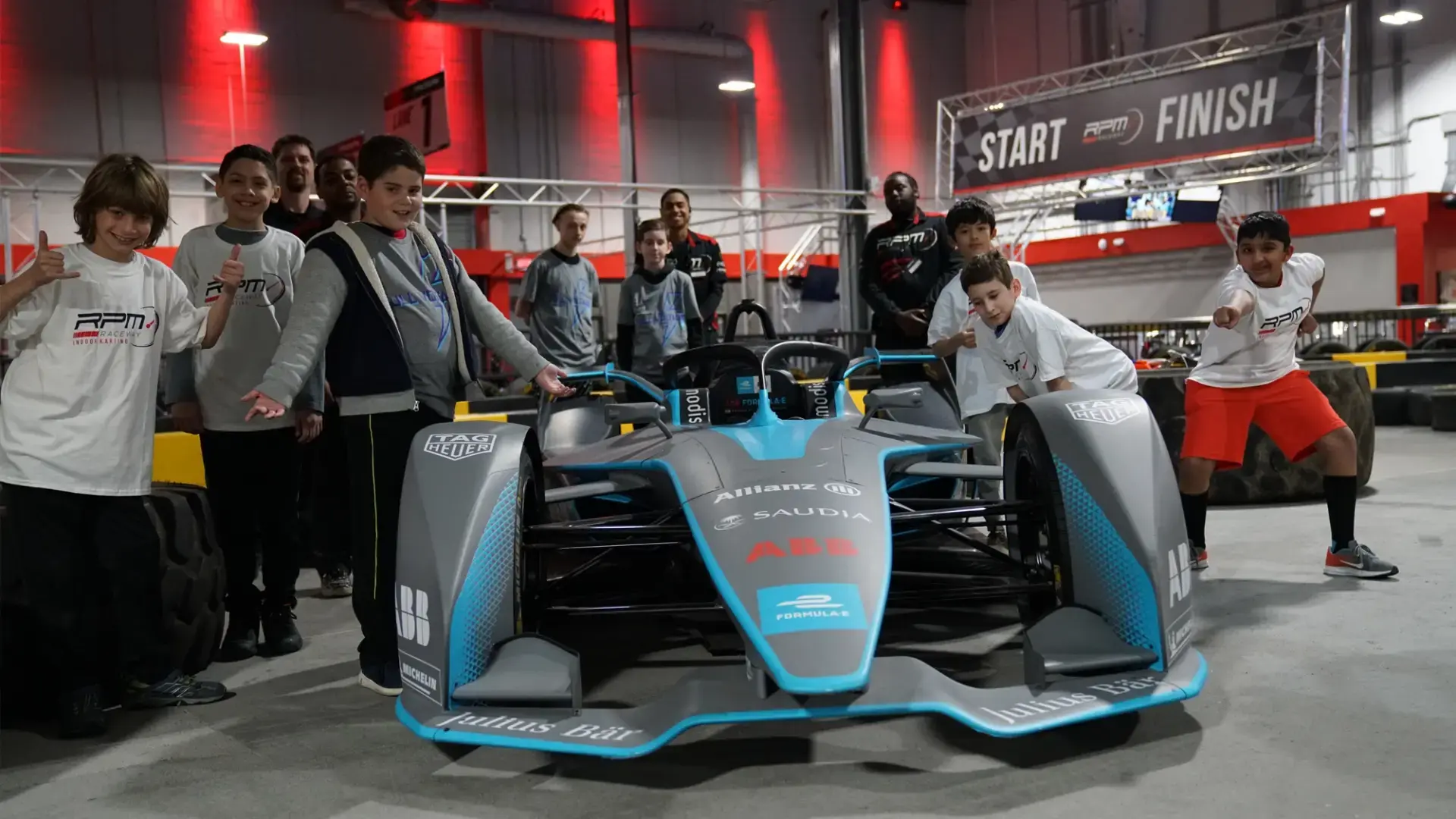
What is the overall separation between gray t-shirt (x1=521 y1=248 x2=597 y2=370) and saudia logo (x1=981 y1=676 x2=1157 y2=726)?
4.16m

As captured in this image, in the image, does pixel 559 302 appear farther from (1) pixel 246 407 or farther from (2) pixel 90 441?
(2) pixel 90 441

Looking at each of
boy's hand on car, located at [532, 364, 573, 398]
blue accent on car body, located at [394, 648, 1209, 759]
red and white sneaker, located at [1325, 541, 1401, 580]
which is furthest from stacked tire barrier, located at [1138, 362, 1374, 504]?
blue accent on car body, located at [394, 648, 1209, 759]

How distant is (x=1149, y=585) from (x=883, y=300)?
11.6ft

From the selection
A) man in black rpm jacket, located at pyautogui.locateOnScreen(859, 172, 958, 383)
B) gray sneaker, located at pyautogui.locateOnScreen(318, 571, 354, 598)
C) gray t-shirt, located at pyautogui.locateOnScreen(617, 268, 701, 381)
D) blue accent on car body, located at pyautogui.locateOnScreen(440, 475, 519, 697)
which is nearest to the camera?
blue accent on car body, located at pyautogui.locateOnScreen(440, 475, 519, 697)

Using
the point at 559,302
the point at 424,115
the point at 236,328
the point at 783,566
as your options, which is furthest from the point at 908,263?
the point at 424,115

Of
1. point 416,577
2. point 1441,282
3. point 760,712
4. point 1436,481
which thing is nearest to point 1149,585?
point 760,712

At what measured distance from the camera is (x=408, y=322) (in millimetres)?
3584

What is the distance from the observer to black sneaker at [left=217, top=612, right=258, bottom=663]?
4.10m

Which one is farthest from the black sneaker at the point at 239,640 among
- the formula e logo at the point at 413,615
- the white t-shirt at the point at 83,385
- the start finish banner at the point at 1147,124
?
the start finish banner at the point at 1147,124

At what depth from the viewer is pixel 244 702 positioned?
141 inches

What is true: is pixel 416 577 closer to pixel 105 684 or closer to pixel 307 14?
pixel 105 684

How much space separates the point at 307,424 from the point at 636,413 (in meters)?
1.15

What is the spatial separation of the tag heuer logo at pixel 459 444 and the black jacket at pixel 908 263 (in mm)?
3373

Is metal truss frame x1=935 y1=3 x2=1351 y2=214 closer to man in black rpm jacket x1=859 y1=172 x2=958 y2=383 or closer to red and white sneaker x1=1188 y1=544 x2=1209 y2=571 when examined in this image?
man in black rpm jacket x1=859 y1=172 x2=958 y2=383
